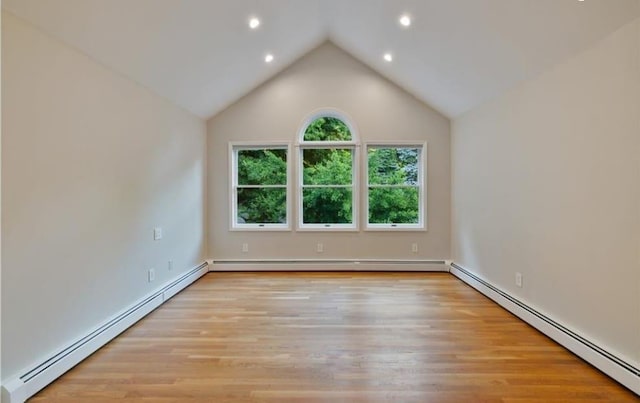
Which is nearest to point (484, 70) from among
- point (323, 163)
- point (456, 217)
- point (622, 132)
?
point (622, 132)

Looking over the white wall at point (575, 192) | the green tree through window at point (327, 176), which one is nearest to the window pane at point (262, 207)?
the green tree through window at point (327, 176)

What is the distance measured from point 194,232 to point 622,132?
4470 millimetres

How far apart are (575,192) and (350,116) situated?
313 centimetres

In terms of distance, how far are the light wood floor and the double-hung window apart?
1624mm

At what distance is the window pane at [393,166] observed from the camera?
5.07 m

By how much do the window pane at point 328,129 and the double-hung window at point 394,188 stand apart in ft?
1.83

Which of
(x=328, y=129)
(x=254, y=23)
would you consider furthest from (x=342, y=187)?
(x=254, y=23)

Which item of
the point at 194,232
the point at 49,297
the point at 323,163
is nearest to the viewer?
the point at 49,297

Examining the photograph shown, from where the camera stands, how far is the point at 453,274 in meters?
4.75

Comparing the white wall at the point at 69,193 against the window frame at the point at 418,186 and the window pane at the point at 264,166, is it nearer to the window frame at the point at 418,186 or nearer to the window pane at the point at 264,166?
the window pane at the point at 264,166

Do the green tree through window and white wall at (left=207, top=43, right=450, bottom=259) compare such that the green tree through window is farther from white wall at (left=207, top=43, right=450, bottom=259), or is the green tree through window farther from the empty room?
white wall at (left=207, top=43, right=450, bottom=259)

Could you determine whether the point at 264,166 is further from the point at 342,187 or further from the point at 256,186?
the point at 342,187

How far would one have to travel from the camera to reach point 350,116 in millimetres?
4973

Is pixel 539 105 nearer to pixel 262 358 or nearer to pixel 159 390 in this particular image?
pixel 262 358
